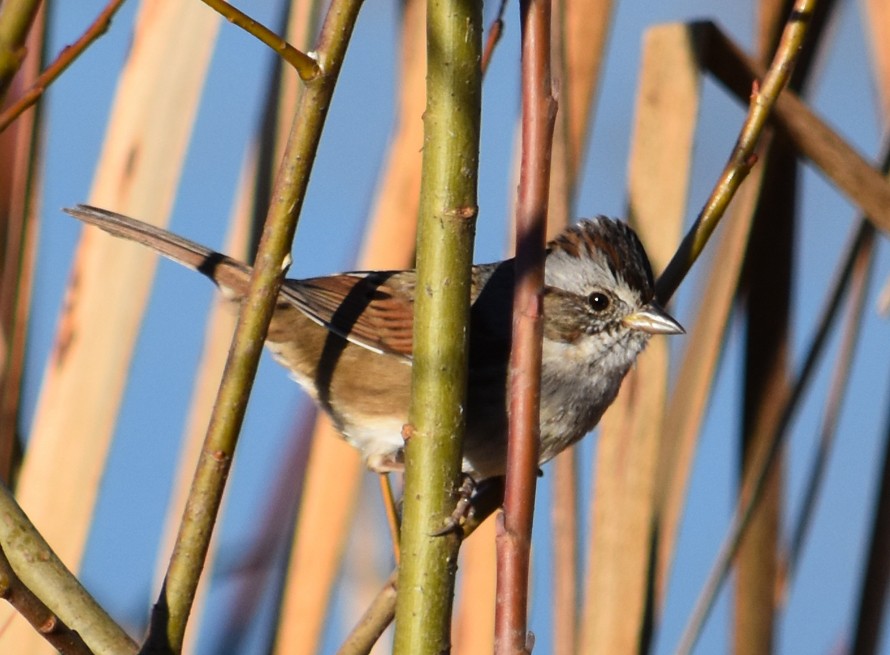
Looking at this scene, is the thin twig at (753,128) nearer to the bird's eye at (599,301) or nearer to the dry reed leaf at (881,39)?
the bird's eye at (599,301)

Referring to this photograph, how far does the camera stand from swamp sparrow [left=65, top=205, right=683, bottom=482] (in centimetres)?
206

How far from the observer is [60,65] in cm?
113

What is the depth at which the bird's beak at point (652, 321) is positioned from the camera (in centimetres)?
197

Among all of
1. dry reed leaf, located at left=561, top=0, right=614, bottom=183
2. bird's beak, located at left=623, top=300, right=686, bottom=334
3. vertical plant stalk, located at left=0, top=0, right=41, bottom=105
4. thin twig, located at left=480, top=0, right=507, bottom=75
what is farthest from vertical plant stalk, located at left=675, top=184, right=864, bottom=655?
vertical plant stalk, located at left=0, top=0, right=41, bottom=105

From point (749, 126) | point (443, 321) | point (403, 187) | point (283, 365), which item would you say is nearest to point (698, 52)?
point (403, 187)

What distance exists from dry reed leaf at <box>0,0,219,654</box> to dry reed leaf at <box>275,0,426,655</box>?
44 cm

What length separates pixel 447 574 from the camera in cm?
111

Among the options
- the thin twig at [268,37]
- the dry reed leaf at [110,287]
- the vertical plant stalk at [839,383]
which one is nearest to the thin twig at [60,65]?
the thin twig at [268,37]

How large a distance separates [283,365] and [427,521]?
4.23 feet

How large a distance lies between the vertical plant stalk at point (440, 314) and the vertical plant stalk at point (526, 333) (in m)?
0.05

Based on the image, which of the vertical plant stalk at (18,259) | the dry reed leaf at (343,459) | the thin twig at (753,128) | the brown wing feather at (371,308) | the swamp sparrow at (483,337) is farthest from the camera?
the brown wing feather at (371,308)

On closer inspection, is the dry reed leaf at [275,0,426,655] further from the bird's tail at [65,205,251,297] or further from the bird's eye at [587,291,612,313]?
the bird's eye at [587,291,612,313]

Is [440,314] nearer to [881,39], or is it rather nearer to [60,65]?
[60,65]

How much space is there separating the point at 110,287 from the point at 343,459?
0.58m
